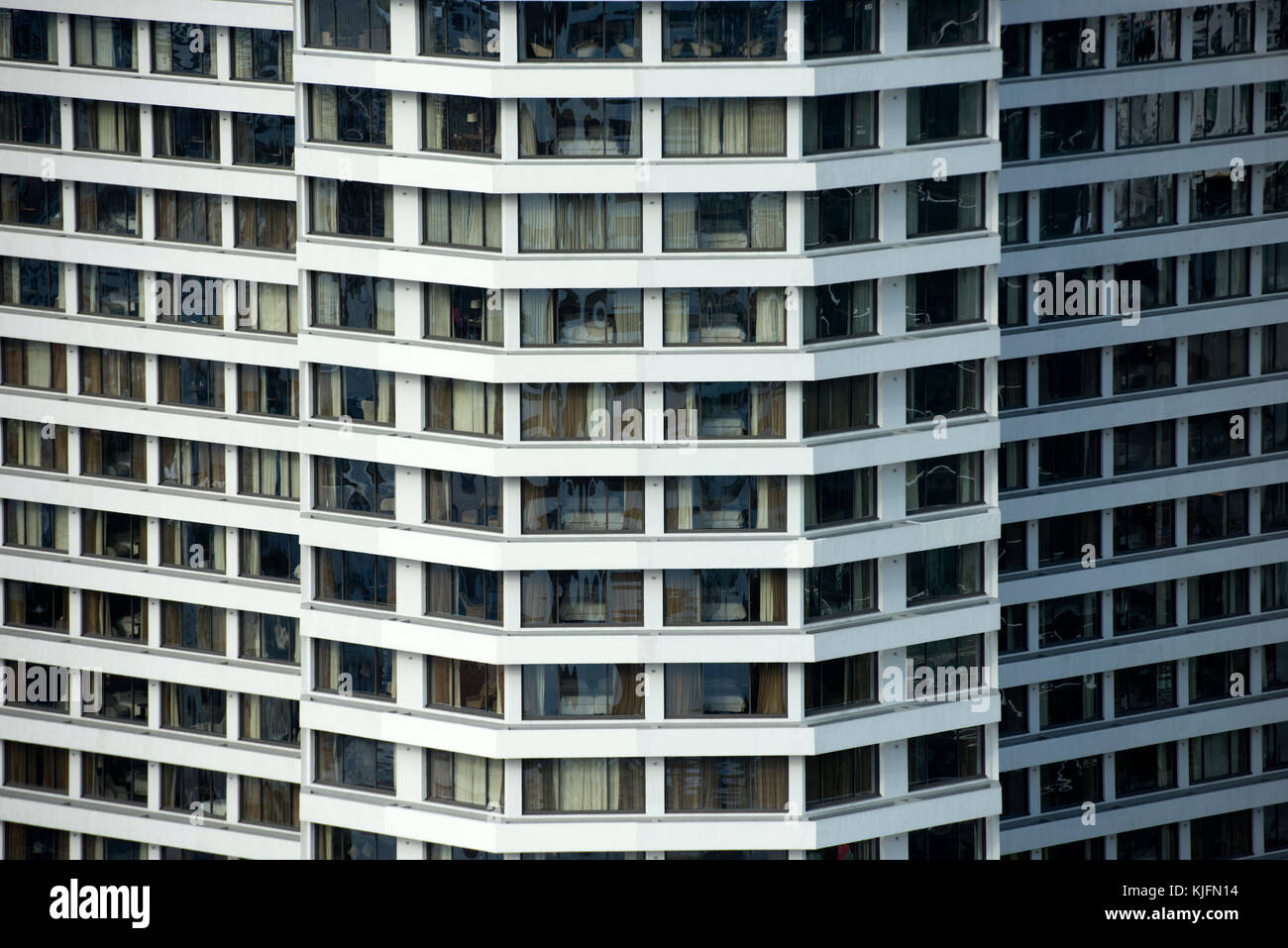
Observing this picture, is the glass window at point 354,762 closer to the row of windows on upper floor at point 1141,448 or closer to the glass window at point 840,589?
the glass window at point 840,589

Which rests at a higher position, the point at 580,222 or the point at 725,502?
the point at 580,222

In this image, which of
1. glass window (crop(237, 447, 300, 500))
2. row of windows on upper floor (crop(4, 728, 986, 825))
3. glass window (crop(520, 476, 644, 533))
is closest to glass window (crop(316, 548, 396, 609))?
row of windows on upper floor (crop(4, 728, 986, 825))

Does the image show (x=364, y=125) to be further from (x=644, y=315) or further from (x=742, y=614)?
(x=742, y=614)

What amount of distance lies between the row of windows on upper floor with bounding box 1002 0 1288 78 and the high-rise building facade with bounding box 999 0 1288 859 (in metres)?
0.09

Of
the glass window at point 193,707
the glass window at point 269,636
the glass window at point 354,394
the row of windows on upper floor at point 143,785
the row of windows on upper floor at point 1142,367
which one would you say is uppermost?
the row of windows on upper floor at point 1142,367

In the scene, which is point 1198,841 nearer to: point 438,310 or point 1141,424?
point 1141,424

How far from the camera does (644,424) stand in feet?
403

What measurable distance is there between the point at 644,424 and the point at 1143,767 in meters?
34.8

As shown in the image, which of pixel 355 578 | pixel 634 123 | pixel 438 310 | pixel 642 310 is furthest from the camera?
pixel 355 578

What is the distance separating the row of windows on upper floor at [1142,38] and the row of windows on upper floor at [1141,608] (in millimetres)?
18479

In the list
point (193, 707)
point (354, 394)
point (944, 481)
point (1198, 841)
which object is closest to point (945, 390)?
point (944, 481)

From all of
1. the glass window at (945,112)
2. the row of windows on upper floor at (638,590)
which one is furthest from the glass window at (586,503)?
the glass window at (945,112)

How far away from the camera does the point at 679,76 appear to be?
120 m

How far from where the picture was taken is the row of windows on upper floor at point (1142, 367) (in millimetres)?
142625
